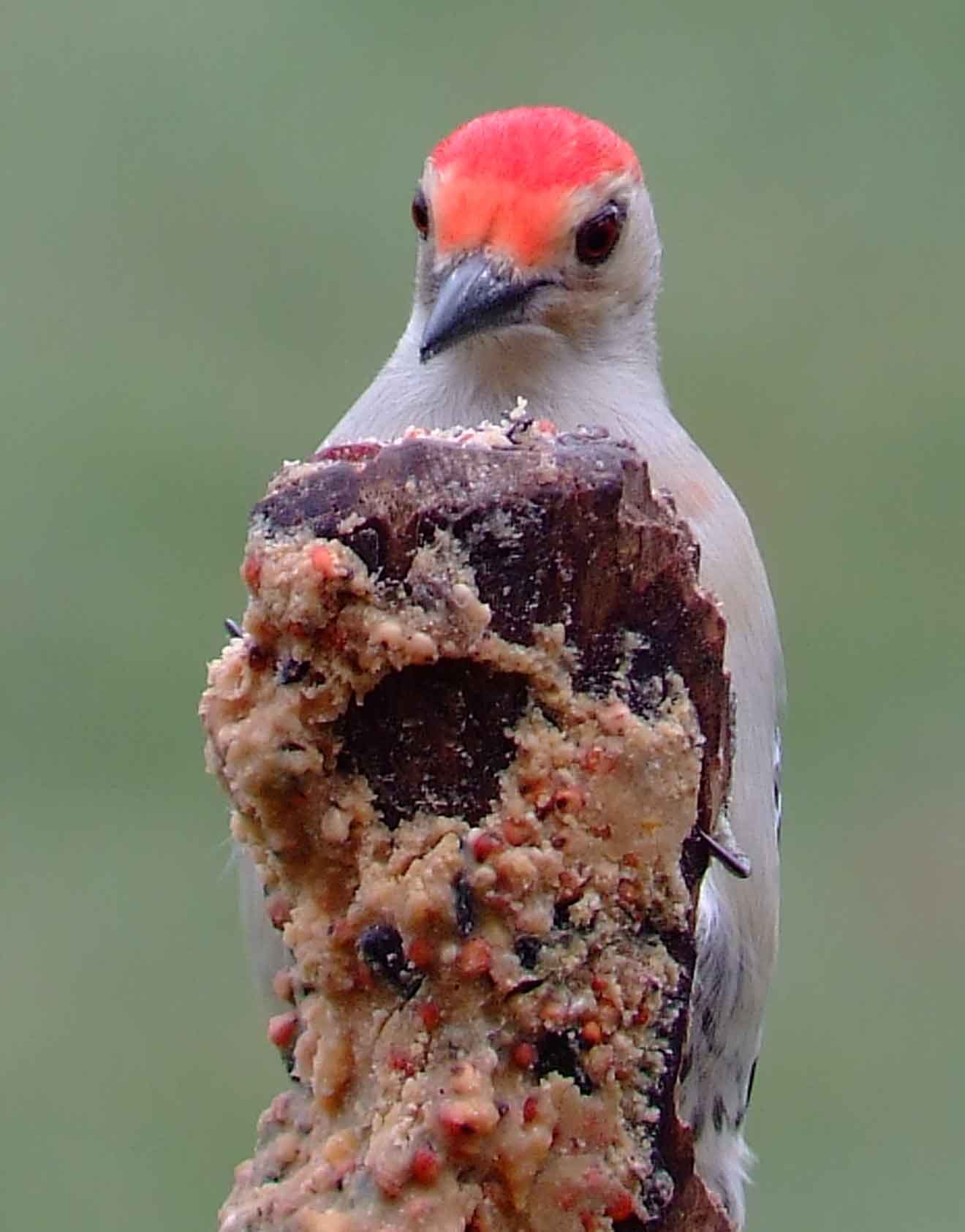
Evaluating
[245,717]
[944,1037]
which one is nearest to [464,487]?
[245,717]

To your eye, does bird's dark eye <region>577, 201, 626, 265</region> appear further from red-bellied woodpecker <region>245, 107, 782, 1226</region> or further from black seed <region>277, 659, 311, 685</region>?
black seed <region>277, 659, 311, 685</region>

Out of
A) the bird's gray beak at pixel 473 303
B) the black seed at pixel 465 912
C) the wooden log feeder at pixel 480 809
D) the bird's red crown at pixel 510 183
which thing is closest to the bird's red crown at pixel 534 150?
the bird's red crown at pixel 510 183

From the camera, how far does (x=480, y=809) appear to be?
2119 millimetres

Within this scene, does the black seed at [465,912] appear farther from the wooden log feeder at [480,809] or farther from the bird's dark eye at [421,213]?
the bird's dark eye at [421,213]

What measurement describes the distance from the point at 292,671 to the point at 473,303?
4.33 feet

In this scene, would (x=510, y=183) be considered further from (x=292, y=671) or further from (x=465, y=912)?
(x=465, y=912)

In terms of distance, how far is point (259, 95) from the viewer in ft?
26.4

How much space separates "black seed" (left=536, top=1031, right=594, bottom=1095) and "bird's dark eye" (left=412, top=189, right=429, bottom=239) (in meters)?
1.80

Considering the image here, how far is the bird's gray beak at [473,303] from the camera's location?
3266mm

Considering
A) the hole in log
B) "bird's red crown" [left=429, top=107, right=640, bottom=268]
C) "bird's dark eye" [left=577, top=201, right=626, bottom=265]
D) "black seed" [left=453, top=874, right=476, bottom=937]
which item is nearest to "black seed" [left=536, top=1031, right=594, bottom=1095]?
"black seed" [left=453, top=874, right=476, bottom=937]

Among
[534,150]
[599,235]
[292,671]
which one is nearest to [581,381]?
[599,235]

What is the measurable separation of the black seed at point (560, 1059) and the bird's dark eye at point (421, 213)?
180 cm

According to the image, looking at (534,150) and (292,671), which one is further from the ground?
(534,150)

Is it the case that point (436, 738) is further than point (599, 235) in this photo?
No
